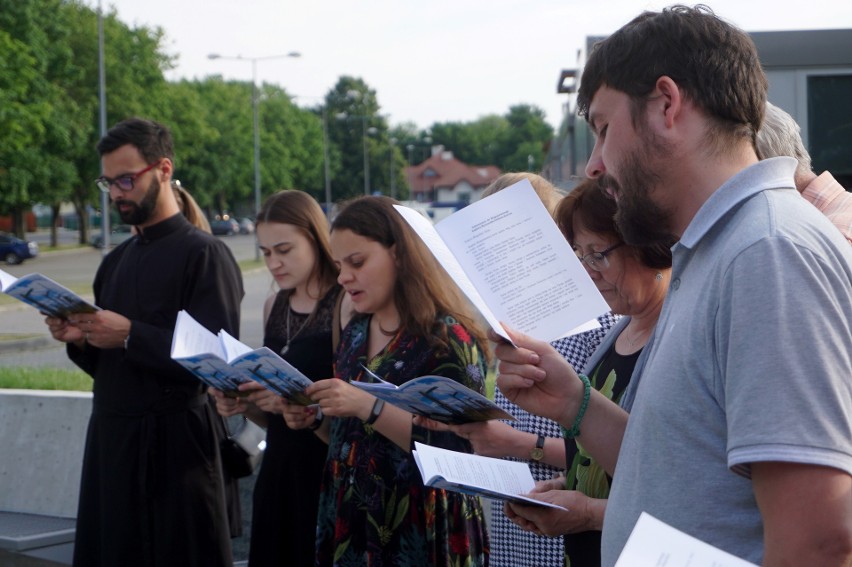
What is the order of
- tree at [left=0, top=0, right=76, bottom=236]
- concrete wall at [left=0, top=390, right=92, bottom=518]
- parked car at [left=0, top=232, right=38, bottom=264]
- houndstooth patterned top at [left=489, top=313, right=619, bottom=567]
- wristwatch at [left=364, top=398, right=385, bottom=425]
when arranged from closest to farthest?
houndstooth patterned top at [left=489, top=313, right=619, bottom=567]
wristwatch at [left=364, top=398, right=385, bottom=425]
concrete wall at [left=0, top=390, right=92, bottom=518]
tree at [left=0, top=0, right=76, bottom=236]
parked car at [left=0, top=232, right=38, bottom=264]

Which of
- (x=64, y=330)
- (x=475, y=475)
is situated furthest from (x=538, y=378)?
(x=64, y=330)

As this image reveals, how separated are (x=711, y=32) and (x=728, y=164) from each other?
215 millimetres

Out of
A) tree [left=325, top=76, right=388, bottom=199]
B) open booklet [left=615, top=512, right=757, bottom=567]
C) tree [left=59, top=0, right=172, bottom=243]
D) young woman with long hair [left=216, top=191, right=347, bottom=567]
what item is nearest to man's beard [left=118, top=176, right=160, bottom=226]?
young woman with long hair [left=216, top=191, right=347, bottom=567]

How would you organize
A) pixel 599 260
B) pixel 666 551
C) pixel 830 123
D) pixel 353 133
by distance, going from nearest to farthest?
pixel 666 551
pixel 599 260
pixel 830 123
pixel 353 133

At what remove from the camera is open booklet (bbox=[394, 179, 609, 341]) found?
205 cm

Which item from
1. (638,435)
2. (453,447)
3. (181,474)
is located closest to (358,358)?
(453,447)

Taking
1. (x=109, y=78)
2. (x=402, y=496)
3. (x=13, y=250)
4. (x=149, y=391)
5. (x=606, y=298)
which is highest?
(x=109, y=78)

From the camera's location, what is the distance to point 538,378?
210cm

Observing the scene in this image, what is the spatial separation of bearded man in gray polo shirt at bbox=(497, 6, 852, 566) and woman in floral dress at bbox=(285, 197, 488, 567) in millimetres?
1591

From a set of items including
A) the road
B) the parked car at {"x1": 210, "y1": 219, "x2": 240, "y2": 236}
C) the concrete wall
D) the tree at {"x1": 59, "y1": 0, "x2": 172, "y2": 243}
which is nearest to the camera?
the concrete wall

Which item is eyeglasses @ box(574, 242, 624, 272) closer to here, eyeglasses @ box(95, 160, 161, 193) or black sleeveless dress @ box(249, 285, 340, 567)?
black sleeveless dress @ box(249, 285, 340, 567)

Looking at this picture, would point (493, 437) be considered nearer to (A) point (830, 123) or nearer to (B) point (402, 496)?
(B) point (402, 496)

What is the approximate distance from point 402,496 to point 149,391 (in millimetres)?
1467

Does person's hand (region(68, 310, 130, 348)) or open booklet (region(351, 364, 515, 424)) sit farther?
person's hand (region(68, 310, 130, 348))
